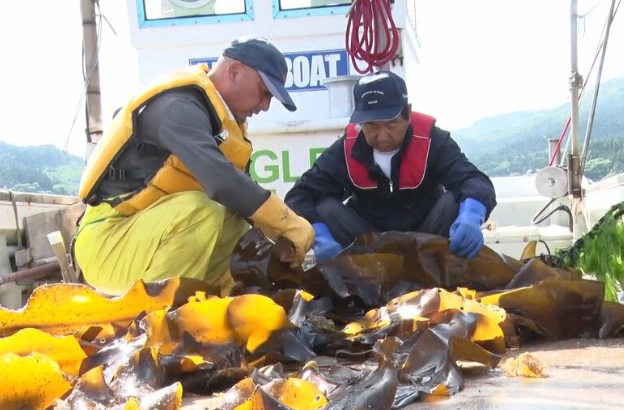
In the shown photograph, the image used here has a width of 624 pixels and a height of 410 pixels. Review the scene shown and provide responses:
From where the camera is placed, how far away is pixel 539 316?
72.4 inches

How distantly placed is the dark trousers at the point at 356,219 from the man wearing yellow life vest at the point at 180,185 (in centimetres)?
56

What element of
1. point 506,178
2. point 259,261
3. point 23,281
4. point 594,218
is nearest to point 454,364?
point 259,261

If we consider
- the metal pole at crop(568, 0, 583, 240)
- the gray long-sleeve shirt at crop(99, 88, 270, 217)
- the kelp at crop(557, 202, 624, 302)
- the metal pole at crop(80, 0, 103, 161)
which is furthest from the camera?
the metal pole at crop(80, 0, 103, 161)

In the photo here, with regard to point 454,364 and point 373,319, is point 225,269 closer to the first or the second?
point 373,319

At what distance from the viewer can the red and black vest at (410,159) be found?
3000mm

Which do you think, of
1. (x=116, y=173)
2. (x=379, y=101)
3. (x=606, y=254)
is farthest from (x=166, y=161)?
(x=606, y=254)

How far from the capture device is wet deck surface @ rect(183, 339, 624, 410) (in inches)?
44.9

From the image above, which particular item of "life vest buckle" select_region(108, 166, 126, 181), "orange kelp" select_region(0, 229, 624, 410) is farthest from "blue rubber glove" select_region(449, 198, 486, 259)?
"life vest buckle" select_region(108, 166, 126, 181)

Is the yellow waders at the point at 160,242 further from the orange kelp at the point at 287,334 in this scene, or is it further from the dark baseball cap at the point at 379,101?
the dark baseball cap at the point at 379,101

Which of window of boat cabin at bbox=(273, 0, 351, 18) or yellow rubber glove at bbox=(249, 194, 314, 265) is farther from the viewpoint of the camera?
window of boat cabin at bbox=(273, 0, 351, 18)

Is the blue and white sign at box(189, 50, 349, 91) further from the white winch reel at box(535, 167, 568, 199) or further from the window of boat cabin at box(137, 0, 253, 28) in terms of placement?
the white winch reel at box(535, 167, 568, 199)

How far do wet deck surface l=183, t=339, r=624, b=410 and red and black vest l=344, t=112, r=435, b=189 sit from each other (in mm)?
1465

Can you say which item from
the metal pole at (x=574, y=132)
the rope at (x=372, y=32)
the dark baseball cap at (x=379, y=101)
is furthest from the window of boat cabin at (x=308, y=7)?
the dark baseball cap at (x=379, y=101)

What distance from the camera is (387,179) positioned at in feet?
10.0
